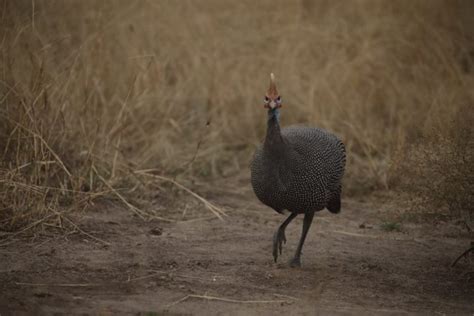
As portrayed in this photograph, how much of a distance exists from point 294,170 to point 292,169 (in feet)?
0.05

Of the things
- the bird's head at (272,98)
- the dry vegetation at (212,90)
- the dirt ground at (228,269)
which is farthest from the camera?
the dry vegetation at (212,90)

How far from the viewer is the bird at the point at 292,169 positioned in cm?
404

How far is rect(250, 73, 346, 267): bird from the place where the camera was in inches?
159

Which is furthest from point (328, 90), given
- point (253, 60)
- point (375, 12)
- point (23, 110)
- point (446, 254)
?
point (23, 110)

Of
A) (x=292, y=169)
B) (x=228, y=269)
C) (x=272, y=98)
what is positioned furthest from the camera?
(x=228, y=269)

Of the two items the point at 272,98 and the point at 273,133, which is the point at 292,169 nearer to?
the point at 273,133

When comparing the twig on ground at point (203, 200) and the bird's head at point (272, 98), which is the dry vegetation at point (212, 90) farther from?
the bird's head at point (272, 98)

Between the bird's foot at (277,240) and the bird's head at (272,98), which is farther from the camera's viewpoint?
the bird's foot at (277,240)

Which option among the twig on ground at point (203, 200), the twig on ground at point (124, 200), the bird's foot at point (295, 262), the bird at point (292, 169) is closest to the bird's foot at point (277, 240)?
the bird at point (292, 169)

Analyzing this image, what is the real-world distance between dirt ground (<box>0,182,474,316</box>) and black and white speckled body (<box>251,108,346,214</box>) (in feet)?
1.46

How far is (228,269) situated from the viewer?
420 cm

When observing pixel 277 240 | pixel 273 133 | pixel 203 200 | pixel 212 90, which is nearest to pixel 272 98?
pixel 273 133

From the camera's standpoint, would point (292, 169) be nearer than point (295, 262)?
Result: Yes

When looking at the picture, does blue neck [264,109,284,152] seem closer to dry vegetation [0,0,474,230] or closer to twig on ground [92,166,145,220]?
dry vegetation [0,0,474,230]
